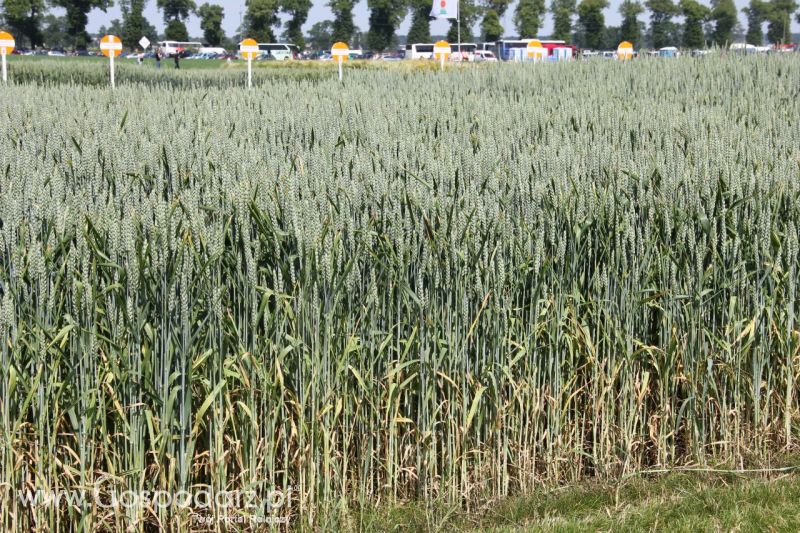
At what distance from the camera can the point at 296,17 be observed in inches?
4102

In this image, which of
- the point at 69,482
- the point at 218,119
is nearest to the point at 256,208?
the point at 69,482

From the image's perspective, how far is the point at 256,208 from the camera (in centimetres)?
317

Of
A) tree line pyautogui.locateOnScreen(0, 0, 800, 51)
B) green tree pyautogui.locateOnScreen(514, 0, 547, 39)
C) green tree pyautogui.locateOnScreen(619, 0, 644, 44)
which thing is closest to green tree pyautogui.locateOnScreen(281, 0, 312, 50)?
tree line pyautogui.locateOnScreen(0, 0, 800, 51)

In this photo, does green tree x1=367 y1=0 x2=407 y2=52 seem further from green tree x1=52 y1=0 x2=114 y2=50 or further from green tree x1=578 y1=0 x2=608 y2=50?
green tree x1=52 y1=0 x2=114 y2=50

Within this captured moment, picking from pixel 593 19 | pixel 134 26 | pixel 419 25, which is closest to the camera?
pixel 134 26

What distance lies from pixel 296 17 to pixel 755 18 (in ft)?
189

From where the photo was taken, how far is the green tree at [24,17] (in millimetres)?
88375

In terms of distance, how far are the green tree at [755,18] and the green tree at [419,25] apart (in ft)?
124

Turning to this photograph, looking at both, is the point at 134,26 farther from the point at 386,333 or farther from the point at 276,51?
the point at 386,333

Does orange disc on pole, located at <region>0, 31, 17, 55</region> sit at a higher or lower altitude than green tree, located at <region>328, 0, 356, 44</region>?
lower

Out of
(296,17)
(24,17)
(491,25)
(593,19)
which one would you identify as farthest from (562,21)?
(24,17)

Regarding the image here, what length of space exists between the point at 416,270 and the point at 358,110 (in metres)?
4.83

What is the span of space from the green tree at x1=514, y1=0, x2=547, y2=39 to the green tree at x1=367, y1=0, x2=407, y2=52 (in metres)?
12.8

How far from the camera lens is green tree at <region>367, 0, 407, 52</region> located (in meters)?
95.6
